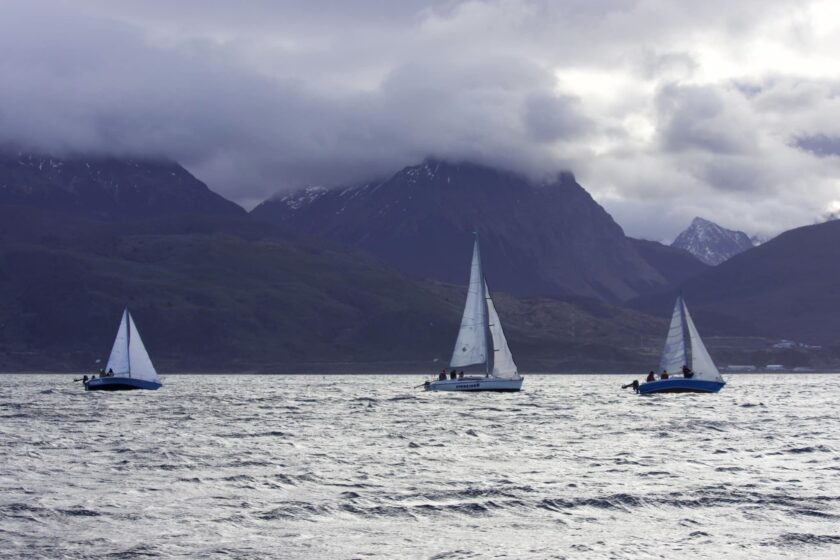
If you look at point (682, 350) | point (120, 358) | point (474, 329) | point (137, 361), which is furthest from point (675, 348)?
point (120, 358)

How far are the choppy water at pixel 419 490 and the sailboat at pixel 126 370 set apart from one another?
252 feet

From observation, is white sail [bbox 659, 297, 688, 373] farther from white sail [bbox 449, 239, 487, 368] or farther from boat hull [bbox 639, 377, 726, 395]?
white sail [bbox 449, 239, 487, 368]

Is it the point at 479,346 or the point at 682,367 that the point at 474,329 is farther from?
the point at 682,367

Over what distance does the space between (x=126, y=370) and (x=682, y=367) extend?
250 ft

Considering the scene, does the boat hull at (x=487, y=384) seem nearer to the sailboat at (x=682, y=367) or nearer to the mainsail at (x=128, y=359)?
the sailboat at (x=682, y=367)

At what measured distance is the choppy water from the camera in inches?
1636

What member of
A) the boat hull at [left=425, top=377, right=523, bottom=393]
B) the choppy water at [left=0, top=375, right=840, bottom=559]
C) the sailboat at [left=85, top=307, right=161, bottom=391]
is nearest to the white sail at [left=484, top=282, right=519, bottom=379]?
the boat hull at [left=425, top=377, right=523, bottom=393]

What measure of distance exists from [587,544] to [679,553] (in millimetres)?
3127

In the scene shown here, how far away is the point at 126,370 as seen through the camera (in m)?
176

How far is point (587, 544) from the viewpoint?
41625 mm

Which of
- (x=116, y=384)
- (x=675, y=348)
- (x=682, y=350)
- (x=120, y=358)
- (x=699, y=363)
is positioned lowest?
(x=116, y=384)

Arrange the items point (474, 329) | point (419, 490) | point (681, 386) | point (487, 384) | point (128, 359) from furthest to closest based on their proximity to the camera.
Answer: point (128, 359)
point (681, 386)
point (487, 384)
point (474, 329)
point (419, 490)

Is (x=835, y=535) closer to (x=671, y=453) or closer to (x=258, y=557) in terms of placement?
(x=258, y=557)

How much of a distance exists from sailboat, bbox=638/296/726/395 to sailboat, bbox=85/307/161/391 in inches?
2734
